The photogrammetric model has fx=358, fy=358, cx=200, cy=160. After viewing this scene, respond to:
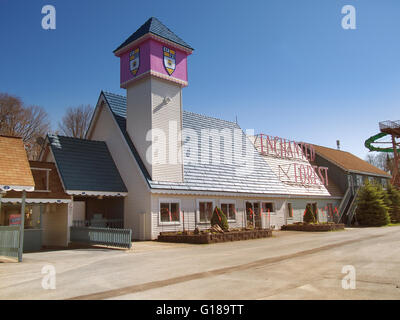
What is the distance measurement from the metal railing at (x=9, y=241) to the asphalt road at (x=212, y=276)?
110 centimetres

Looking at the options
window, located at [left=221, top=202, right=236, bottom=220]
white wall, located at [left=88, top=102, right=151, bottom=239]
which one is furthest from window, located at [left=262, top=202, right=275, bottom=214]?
white wall, located at [left=88, top=102, right=151, bottom=239]

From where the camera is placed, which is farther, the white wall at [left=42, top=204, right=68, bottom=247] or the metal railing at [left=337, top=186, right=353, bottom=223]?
the metal railing at [left=337, top=186, right=353, bottom=223]

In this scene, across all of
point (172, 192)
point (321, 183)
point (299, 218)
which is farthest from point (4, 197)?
point (321, 183)

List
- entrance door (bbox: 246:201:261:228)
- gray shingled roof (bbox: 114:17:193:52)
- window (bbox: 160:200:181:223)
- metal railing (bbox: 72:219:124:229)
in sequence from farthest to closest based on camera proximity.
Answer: entrance door (bbox: 246:201:261:228), gray shingled roof (bbox: 114:17:193:52), window (bbox: 160:200:181:223), metal railing (bbox: 72:219:124:229)

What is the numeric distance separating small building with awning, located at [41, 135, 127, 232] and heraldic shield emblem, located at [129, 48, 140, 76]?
541 centimetres

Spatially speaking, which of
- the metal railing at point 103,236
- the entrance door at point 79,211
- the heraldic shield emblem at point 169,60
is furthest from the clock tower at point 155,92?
the entrance door at point 79,211

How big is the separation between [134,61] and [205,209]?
1073cm

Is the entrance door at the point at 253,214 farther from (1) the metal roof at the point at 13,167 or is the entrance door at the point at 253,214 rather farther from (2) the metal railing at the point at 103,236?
(1) the metal roof at the point at 13,167

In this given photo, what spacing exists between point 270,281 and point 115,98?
20.0 m

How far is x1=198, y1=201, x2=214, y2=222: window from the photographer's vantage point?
2364 cm

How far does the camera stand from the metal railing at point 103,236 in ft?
54.3

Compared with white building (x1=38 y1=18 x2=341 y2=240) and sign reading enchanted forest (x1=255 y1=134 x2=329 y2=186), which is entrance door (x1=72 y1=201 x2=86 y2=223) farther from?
sign reading enchanted forest (x1=255 y1=134 x2=329 y2=186)

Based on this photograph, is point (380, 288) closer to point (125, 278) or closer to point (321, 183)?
point (125, 278)

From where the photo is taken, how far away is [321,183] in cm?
3806
